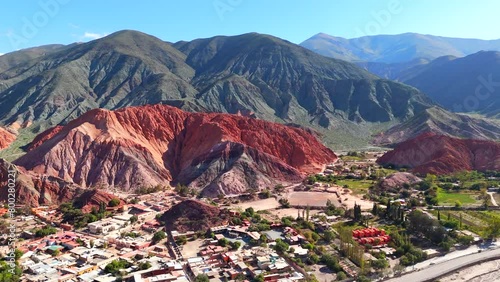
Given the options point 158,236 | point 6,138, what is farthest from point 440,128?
point 6,138

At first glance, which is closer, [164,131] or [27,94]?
[164,131]

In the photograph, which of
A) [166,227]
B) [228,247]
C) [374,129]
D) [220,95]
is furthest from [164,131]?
[374,129]

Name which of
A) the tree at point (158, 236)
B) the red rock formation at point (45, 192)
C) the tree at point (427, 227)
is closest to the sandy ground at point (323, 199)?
the tree at point (427, 227)

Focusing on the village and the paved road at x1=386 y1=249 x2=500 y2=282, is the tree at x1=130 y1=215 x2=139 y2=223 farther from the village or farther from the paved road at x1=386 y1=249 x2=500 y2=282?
the paved road at x1=386 y1=249 x2=500 y2=282

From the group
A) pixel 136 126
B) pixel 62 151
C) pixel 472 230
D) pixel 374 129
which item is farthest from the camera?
pixel 374 129

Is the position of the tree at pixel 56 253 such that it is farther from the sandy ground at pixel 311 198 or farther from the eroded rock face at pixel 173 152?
the sandy ground at pixel 311 198

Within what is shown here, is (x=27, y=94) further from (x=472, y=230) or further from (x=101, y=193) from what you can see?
(x=472, y=230)

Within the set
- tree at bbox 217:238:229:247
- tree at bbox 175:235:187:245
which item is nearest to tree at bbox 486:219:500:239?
tree at bbox 217:238:229:247
